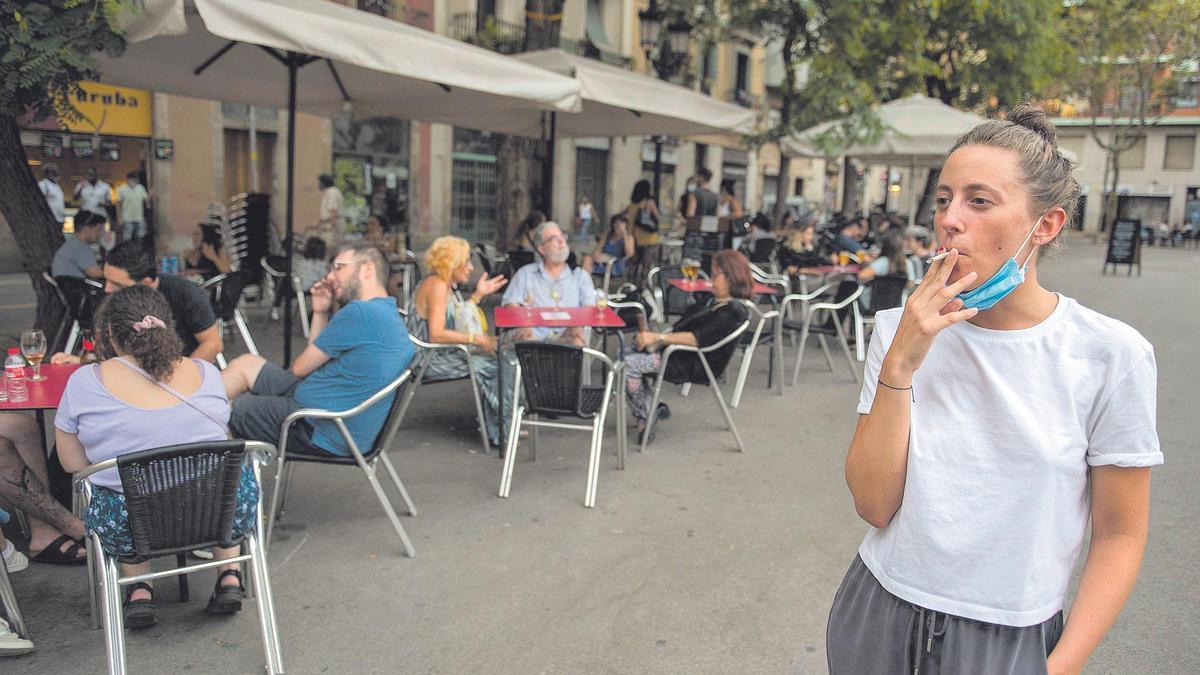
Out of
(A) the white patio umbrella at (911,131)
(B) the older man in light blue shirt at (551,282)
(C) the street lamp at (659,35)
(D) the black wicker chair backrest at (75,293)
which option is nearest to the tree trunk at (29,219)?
(D) the black wicker chair backrest at (75,293)

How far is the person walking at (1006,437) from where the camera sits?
1274 millimetres

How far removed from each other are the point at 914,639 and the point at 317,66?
7.02 m

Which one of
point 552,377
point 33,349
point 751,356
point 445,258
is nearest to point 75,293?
point 445,258

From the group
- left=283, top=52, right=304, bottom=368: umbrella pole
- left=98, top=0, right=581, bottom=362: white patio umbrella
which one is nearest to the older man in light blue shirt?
left=98, top=0, right=581, bottom=362: white patio umbrella

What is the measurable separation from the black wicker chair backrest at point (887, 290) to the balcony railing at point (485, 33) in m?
12.7

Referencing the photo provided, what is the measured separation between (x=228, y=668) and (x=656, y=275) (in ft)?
22.1

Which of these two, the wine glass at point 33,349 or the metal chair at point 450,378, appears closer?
the wine glass at point 33,349

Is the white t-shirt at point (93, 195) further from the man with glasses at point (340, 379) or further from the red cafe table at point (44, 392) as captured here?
the man with glasses at point (340, 379)

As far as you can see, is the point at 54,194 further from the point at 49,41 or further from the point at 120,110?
the point at 49,41

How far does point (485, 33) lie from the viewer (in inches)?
764

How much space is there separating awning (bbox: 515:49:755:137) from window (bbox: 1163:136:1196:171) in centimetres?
4779

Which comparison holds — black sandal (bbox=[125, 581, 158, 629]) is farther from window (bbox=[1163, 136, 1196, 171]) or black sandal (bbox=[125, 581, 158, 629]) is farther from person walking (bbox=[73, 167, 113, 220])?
window (bbox=[1163, 136, 1196, 171])

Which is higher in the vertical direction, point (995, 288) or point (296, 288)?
point (995, 288)

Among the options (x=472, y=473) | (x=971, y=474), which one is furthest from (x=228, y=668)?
(x=971, y=474)
